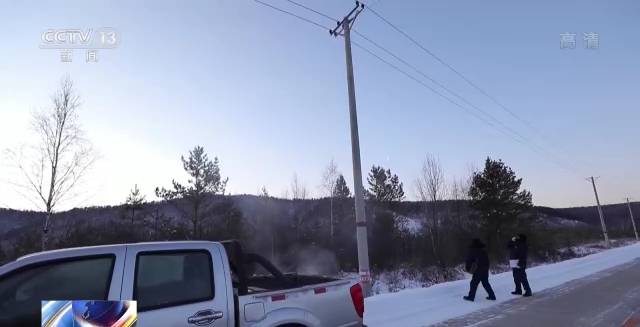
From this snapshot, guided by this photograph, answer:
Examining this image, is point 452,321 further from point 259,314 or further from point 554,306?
point 259,314

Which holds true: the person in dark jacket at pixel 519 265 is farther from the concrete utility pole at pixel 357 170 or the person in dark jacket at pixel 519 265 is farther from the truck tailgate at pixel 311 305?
the truck tailgate at pixel 311 305

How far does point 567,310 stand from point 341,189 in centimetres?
4121

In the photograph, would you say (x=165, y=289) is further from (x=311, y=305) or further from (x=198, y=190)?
(x=198, y=190)

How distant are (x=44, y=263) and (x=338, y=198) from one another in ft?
156

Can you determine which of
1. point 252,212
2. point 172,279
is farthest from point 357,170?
point 252,212

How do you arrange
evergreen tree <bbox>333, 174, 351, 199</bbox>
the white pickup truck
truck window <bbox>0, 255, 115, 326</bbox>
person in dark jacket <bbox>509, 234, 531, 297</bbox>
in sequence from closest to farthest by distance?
truck window <bbox>0, 255, 115, 326</bbox>, the white pickup truck, person in dark jacket <bbox>509, 234, 531, 297</bbox>, evergreen tree <bbox>333, 174, 351, 199</bbox>

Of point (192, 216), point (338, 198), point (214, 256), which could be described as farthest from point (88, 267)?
point (338, 198)

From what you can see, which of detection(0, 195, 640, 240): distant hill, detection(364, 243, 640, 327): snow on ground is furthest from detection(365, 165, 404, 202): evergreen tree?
detection(364, 243, 640, 327): snow on ground

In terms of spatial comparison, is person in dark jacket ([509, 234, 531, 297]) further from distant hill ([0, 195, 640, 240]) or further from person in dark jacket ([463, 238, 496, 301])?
distant hill ([0, 195, 640, 240])

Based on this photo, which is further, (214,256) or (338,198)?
(338,198)

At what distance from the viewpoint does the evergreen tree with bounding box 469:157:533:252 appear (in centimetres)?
3591

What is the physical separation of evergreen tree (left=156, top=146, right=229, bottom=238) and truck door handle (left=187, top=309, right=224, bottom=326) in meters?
35.4

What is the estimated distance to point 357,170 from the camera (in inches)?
449

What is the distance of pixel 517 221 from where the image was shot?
1436 inches
